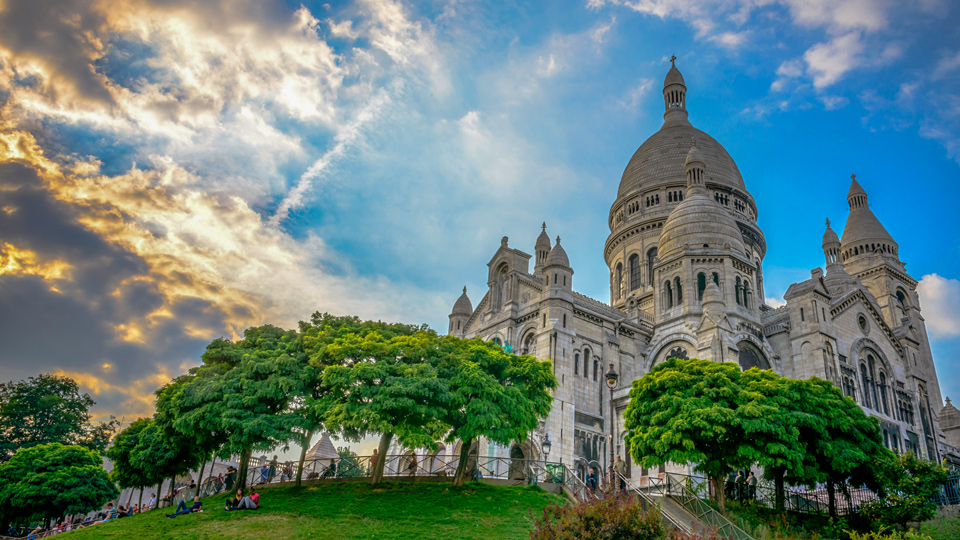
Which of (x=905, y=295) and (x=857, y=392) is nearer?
(x=857, y=392)

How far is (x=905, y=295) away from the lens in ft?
205

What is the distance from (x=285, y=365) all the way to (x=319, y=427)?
10.9 ft

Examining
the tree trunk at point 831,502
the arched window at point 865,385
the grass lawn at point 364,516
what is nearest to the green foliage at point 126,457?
the grass lawn at point 364,516

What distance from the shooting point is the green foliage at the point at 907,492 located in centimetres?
2402

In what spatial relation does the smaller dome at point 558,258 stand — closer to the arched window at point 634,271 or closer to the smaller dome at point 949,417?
the arched window at point 634,271

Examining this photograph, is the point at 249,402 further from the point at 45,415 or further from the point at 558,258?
the point at 45,415

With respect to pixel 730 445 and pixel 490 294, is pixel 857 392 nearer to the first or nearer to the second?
pixel 730 445

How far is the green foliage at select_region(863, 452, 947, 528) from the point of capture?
78.8ft

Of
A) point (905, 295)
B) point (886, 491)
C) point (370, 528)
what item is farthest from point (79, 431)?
point (905, 295)

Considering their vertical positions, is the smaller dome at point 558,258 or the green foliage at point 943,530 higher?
the smaller dome at point 558,258

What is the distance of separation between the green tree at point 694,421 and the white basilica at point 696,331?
34.7 ft

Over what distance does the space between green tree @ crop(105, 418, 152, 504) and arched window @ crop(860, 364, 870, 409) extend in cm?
4615

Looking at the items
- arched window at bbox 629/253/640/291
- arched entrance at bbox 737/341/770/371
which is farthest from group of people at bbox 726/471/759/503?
arched window at bbox 629/253/640/291

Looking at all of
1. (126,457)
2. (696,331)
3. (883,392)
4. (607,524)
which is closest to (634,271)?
(696,331)
